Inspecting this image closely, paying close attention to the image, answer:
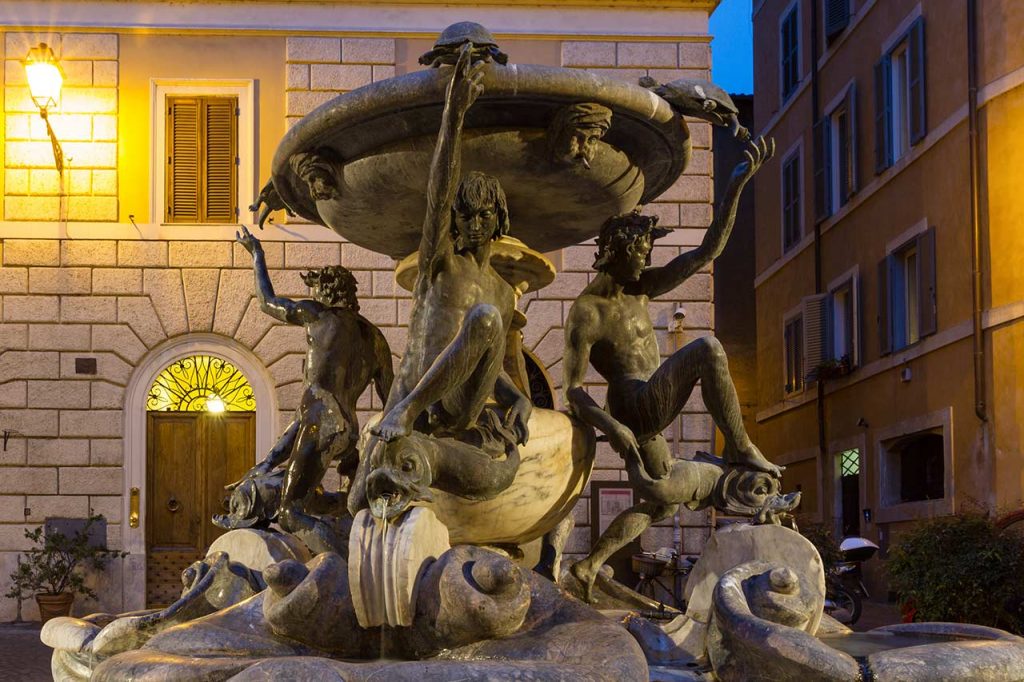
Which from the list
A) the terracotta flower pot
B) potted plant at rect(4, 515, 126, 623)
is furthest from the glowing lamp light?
the terracotta flower pot

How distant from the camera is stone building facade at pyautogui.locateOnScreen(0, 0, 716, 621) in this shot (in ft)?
47.2

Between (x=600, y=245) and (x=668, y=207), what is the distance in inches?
365

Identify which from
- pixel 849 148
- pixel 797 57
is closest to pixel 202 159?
pixel 849 148

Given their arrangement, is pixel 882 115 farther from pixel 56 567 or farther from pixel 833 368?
pixel 56 567

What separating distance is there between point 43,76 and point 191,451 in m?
4.20

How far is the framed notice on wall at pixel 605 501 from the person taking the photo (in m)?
14.0

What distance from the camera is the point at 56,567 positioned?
13703 millimetres

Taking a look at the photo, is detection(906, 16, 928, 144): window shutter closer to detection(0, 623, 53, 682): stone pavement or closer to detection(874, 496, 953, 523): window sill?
detection(874, 496, 953, 523): window sill

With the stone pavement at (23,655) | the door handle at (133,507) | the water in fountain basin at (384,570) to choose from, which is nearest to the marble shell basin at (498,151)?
the water in fountain basin at (384,570)

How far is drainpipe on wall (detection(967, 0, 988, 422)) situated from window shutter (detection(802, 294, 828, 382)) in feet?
19.1

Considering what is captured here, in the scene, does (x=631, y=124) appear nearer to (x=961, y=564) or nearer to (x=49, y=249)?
(x=961, y=564)

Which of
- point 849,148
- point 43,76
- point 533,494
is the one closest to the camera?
point 533,494

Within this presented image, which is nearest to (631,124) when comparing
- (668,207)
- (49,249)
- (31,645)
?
(31,645)

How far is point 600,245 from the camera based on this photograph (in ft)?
19.2
